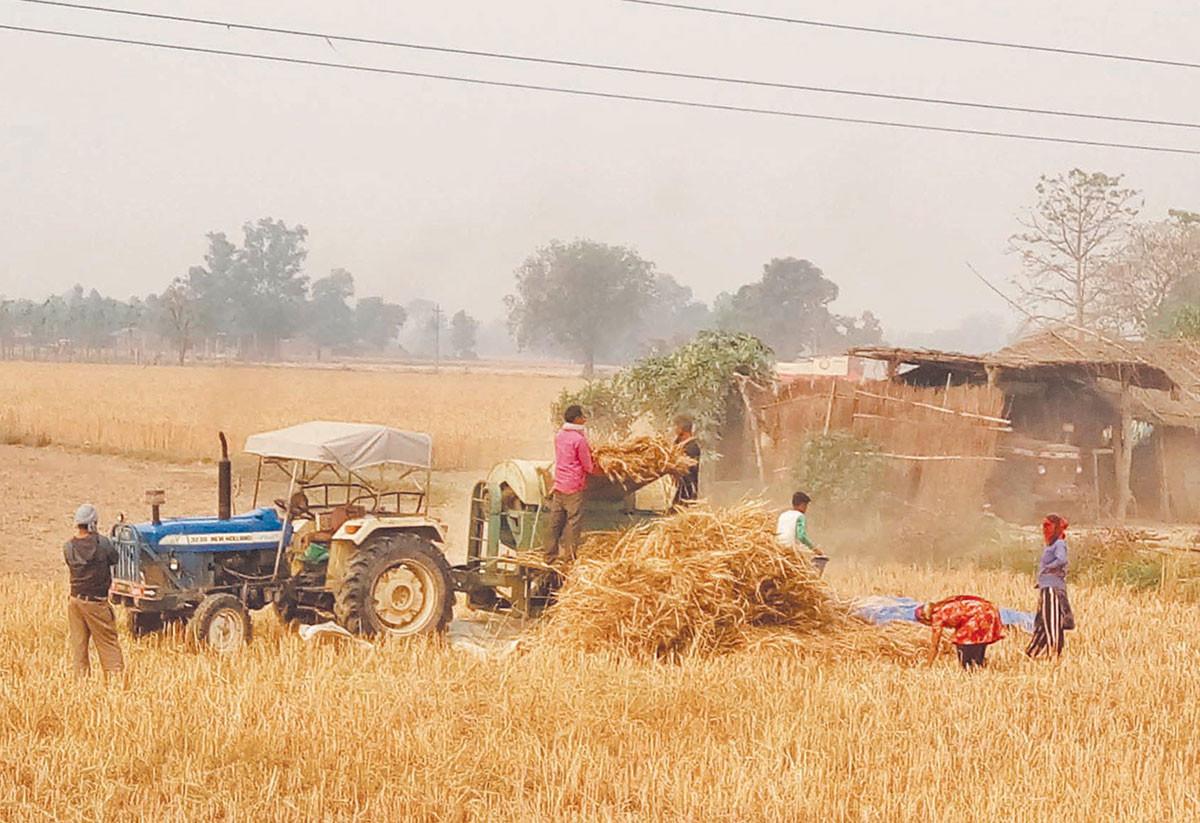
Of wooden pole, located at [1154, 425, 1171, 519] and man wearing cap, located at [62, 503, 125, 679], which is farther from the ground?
wooden pole, located at [1154, 425, 1171, 519]

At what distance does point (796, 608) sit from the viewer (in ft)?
39.7

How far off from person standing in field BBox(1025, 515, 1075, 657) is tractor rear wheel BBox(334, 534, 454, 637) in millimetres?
5295

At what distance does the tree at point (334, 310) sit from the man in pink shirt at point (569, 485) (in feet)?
285

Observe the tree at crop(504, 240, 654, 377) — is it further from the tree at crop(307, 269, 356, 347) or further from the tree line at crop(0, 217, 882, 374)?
the tree at crop(307, 269, 356, 347)

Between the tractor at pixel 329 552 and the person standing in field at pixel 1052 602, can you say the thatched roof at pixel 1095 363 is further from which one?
the tractor at pixel 329 552

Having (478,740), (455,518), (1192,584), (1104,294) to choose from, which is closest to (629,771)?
(478,740)

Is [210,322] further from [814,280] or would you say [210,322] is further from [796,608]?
[796,608]

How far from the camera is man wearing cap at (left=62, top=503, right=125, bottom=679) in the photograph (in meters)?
10.4

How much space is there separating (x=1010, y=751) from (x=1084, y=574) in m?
9.80

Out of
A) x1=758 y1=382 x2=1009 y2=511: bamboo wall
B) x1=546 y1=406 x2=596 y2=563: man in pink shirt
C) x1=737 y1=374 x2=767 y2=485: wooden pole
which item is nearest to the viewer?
x1=546 y1=406 x2=596 y2=563: man in pink shirt

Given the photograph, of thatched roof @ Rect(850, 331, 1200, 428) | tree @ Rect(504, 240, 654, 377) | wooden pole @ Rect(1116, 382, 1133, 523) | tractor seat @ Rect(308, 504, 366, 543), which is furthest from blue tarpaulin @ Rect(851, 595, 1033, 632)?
tree @ Rect(504, 240, 654, 377)

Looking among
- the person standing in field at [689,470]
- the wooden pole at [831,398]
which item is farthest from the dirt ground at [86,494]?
the wooden pole at [831,398]

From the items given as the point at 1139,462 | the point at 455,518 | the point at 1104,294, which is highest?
the point at 1104,294

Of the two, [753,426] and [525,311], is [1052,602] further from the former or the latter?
[525,311]
